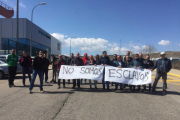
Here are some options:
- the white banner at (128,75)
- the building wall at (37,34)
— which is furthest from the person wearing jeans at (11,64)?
the building wall at (37,34)

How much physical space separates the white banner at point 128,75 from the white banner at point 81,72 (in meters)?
0.42

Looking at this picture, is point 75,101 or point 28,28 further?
point 28,28

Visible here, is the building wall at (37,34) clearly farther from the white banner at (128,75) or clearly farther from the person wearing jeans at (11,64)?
the white banner at (128,75)

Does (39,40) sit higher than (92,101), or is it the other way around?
(39,40)

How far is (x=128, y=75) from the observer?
7684mm

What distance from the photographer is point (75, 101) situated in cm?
570

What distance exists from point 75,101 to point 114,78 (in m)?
2.75

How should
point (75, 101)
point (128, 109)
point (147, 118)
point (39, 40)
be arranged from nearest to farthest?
1. point (147, 118)
2. point (128, 109)
3. point (75, 101)
4. point (39, 40)

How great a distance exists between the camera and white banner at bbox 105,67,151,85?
297 inches

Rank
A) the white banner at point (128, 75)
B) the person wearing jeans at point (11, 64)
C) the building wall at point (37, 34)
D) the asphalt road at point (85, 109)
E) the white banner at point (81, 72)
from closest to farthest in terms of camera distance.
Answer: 1. the asphalt road at point (85, 109)
2. the white banner at point (128, 75)
3. the white banner at point (81, 72)
4. the person wearing jeans at point (11, 64)
5. the building wall at point (37, 34)

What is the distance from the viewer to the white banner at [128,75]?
755 cm

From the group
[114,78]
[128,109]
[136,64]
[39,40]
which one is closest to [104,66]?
[114,78]

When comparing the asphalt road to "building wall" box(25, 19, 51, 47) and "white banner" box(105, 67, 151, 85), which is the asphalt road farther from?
"building wall" box(25, 19, 51, 47)

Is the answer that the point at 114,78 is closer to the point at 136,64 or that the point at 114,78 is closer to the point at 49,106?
the point at 136,64
